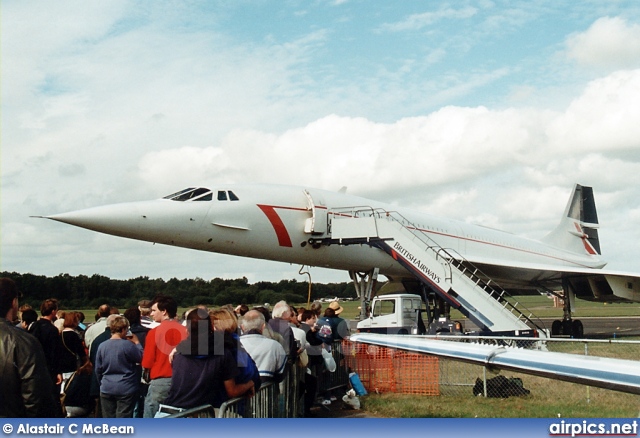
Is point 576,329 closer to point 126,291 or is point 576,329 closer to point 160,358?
point 126,291

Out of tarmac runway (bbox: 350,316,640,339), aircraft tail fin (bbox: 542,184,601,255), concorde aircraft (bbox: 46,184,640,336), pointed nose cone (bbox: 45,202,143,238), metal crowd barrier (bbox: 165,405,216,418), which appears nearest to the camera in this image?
metal crowd barrier (bbox: 165,405,216,418)

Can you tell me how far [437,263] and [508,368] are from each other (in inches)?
497

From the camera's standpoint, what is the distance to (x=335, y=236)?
1839 centimetres

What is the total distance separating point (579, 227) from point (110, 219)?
2874cm

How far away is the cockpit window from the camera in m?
16.0

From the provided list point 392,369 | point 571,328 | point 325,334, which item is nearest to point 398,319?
point 392,369

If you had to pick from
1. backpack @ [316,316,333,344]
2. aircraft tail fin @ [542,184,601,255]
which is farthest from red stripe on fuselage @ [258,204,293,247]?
aircraft tail fin @ [542,184,601,255]

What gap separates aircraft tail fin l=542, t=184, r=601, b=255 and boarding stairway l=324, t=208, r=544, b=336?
18.0 m

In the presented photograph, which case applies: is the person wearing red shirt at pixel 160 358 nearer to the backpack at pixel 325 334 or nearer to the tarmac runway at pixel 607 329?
the backpack at pixel 325 334

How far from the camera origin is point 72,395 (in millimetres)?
7453

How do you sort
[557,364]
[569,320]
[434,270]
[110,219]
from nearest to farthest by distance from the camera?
[557,364] < [110,219] < [434,270] < [569,320]

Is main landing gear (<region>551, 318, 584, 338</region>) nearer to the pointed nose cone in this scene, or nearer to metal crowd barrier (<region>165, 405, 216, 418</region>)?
the pointed nose cone

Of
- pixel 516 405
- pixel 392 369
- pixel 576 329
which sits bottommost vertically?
pixel 516 405

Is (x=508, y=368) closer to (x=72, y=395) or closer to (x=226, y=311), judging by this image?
(x=226, y=311)
